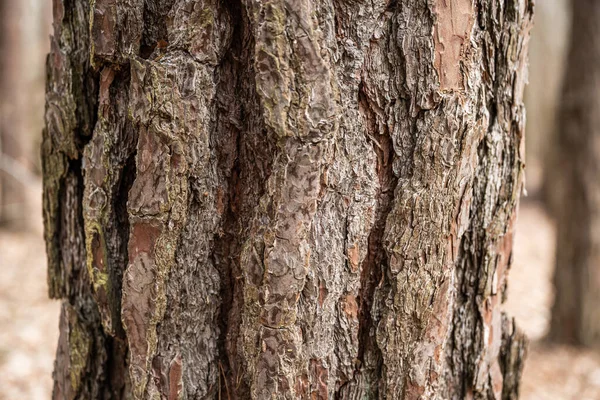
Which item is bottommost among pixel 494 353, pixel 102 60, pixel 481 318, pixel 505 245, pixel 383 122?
pixel 494 353

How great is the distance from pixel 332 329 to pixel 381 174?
1.09 feet

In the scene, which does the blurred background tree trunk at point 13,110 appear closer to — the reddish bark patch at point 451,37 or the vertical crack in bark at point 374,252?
the vertical crack in bark at point 374,252

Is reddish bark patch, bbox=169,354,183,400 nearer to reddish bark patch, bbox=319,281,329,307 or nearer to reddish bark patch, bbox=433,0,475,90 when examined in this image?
reddish bark patch, bbox=319,281,329,307

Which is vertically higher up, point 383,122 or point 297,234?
point 383,122

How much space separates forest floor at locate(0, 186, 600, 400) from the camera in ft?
12.2

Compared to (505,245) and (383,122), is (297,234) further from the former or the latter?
(505,245)

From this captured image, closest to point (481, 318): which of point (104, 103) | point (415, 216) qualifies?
point (415, 216)

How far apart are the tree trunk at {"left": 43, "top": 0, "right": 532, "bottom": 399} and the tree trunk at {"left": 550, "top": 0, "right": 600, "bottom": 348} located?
12.3 ft

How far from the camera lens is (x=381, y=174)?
1062mm

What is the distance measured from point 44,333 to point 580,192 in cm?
474

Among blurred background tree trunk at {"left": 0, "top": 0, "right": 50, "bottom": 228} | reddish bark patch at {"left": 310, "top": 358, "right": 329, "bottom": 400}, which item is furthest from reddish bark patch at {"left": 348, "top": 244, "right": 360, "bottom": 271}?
blurred background tree trunk at {"left": 0, "top": 0, "right": 50, "bottom": 228}

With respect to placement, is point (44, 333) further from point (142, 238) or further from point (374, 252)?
point (374, 252)

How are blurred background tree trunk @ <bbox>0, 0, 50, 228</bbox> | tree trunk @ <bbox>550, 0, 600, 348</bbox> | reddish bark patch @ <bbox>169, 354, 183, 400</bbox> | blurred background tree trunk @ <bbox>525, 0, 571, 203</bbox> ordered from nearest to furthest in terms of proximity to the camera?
reddish bark patch @ <bbox>169, 354, 183, 400</bbox> → tree trunk @ <bbox>550, 0, 600, 348</bbox> → blurred background tree trunk @ <bbox>0, 0, 50, 228</bbox> → blurred background tree trunk @ <bbox>525, 0, 571, 203</bbox>

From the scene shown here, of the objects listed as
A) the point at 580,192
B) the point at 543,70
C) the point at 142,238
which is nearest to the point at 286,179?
the point at 142,238
